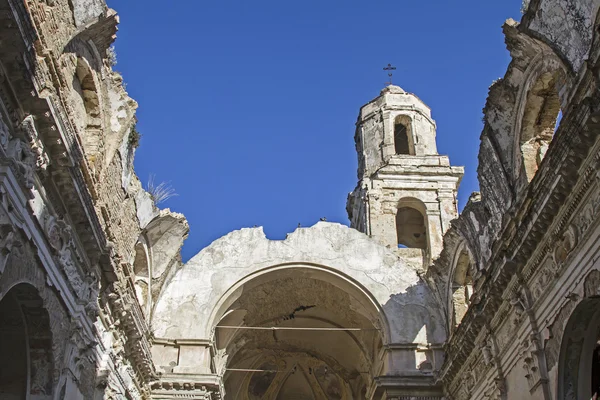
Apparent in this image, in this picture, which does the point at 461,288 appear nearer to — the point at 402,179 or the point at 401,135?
the point at 402,179

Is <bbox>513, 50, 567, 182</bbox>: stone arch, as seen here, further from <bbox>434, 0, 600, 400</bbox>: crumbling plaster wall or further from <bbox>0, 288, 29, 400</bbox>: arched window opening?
<bbox>0, 288, 29, 400</bbox>: arched window opening

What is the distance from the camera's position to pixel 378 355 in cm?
1723

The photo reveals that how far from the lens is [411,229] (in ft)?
82.2

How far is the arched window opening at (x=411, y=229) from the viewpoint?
24750 millimetres

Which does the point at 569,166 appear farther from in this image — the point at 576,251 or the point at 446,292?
the point at 446,292

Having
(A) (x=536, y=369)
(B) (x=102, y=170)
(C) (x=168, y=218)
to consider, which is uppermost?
(C) (x=168, y=218)

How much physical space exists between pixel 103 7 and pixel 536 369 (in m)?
7.95

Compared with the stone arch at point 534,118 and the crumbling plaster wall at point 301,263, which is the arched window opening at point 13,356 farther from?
the stone arch at point 534,118

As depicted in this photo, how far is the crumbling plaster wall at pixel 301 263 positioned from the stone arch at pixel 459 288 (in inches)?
27.6

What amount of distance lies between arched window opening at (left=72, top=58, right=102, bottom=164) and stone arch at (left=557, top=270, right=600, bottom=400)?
7.12m

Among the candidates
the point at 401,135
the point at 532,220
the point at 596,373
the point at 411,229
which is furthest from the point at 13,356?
the point at 401,135

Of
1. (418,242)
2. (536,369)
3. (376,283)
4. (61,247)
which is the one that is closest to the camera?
(61,247)

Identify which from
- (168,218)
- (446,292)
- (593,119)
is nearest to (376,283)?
(446,292)

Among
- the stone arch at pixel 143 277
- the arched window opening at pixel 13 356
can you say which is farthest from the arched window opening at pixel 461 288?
the arched window opening at pixel 13 356
